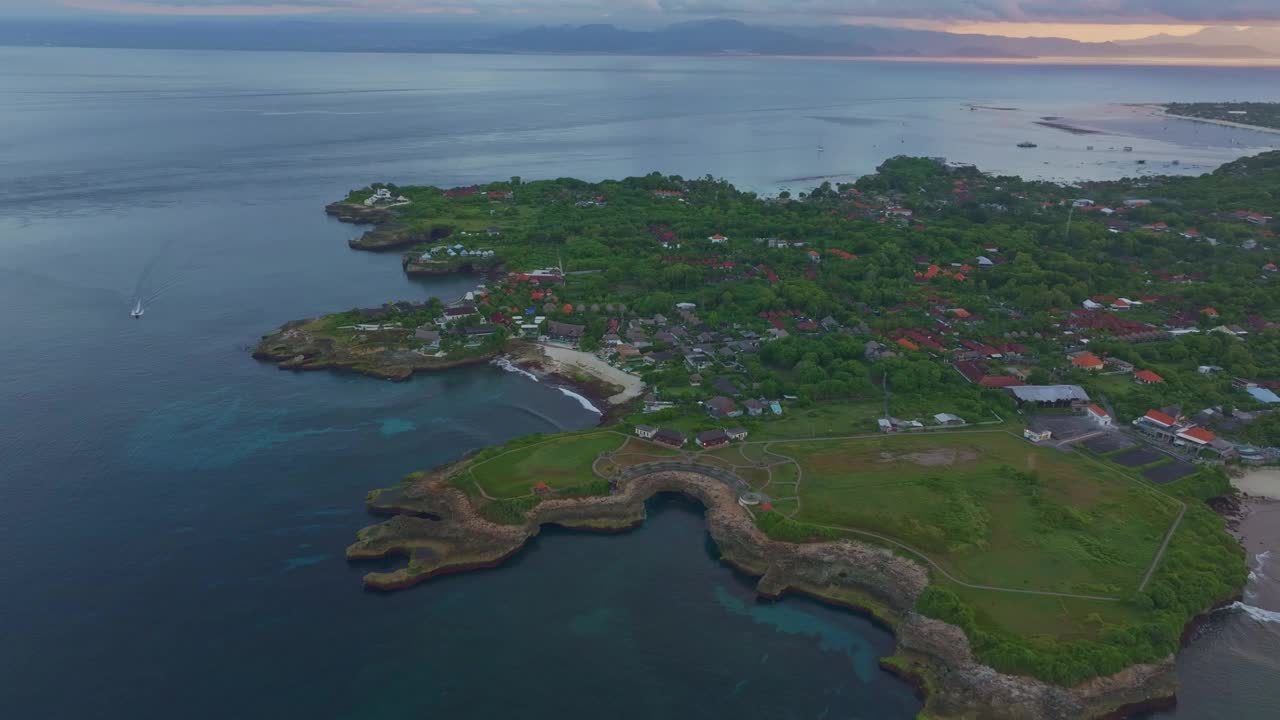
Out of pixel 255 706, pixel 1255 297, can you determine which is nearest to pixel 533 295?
pixel 255 706

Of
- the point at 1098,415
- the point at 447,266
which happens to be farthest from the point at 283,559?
the point at 447,266

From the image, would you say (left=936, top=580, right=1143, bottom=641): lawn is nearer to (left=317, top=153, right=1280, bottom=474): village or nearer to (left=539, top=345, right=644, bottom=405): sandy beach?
(left=317, top=153, right=1280, bottom=474): village

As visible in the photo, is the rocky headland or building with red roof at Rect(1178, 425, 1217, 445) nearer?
building with red roof at Rect(1178, 425, 1217, 445)

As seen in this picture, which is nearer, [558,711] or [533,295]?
[558,711]

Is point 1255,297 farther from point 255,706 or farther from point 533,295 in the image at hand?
point 255,706

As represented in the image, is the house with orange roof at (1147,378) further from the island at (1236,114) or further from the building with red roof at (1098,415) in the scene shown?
the island at (1236,114)

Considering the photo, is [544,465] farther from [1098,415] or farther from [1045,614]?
[1098,415]

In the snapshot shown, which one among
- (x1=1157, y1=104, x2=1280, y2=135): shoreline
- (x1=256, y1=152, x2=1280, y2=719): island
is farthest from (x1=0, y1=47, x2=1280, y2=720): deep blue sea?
(x1=1157, y1=104, x2=1280, y2=135): shoreline
